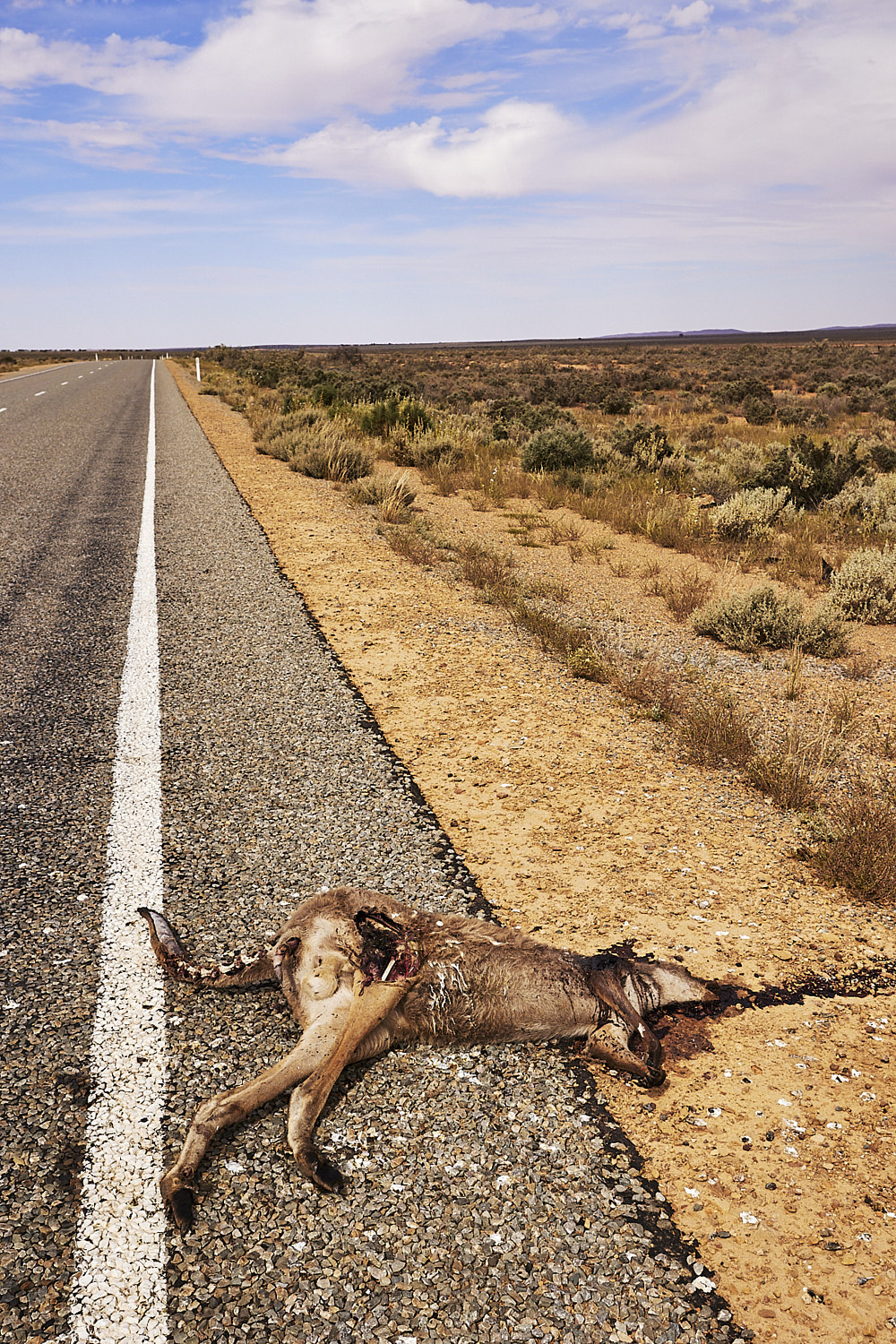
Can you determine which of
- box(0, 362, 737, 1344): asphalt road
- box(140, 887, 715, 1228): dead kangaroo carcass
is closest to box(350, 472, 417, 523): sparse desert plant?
box(0, 362, 737, 1344): asphalt road

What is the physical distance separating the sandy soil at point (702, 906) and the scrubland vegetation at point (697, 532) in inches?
8.6

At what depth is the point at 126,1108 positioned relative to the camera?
94.9 inches

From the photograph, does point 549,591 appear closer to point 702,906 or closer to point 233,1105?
point 702,906

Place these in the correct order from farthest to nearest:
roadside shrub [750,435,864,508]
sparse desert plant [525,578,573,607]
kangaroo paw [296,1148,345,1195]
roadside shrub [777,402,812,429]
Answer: roadside shrub [777,402,812,429] → roadside shrub [750,435,864,508] → sparse desert plant [525,578,573,607] → kangaroo paw [296,1148,345,1195]

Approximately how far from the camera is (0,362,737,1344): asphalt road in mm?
1944

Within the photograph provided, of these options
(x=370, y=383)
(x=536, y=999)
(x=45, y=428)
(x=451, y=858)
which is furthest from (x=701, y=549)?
(x=370, y=383)

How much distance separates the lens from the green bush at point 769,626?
7.81 meters

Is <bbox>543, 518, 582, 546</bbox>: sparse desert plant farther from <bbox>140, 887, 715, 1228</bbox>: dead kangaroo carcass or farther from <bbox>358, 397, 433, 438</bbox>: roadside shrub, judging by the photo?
<bbox>140, 887, 715, 1228</bbox>: dead kangaroo carcass

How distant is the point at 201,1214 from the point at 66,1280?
318 millimetres

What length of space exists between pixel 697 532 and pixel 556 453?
5.24 m

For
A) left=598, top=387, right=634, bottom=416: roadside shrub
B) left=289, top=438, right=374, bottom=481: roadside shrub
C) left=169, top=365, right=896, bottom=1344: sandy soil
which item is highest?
left=598, top=387, right=634, bottom=416: roadside shrub

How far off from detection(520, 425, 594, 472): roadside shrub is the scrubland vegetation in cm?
4

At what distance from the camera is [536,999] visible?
9.32 ft

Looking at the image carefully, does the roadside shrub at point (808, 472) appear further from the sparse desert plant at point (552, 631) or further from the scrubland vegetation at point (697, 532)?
the sparse desert plant at point (552, 631)
